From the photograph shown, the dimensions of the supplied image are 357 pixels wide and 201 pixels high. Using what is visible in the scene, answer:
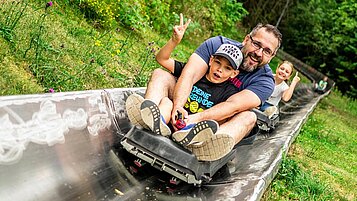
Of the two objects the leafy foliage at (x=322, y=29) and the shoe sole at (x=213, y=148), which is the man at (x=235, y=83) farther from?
the leafy foliage at (x=322, y=29)

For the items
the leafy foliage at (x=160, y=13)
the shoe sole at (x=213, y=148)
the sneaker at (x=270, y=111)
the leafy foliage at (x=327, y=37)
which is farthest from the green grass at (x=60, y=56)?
the leafy foliage at (x=327, y=37)

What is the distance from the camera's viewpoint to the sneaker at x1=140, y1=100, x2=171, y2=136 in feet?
11.0

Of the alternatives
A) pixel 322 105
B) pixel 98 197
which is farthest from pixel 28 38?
pixel 322 105

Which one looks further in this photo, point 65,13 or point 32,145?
point 65,13

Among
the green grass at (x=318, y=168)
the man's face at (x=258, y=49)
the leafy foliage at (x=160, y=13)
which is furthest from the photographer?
the leafy foliage at (x=160, y=13)

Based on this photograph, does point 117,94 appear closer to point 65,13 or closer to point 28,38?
point 28,38

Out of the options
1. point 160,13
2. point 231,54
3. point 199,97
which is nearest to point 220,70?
point 231,54

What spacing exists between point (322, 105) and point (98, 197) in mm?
12311

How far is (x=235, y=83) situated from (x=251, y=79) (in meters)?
0.15

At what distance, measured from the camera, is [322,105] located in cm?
1434

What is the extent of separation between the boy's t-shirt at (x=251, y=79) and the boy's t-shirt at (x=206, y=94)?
0.10 meters

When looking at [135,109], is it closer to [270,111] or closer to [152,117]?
[152,117]

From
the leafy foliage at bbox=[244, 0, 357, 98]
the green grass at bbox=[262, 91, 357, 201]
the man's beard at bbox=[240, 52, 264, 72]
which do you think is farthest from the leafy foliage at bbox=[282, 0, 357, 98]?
the man's beard at bbox=[240, 52, 264, 72]

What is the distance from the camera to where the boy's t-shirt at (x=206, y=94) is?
4148 mm
